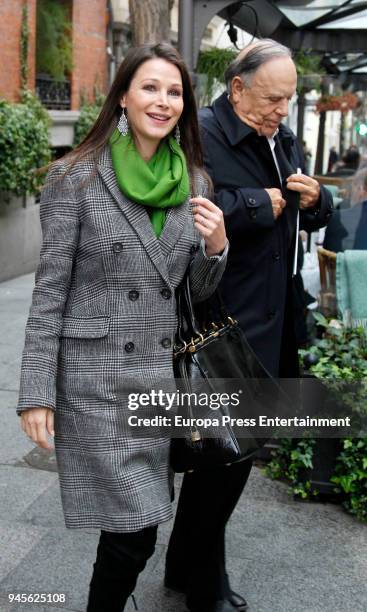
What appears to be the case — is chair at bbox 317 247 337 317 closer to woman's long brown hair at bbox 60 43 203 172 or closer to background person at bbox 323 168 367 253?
background person at bbox 323 168 367 253

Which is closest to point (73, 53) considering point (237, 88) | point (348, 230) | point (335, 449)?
point (348, 230)

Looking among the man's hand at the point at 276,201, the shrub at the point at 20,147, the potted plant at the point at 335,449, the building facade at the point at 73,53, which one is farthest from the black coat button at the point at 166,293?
the building facade at the point at 73,53

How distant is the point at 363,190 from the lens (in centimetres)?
563

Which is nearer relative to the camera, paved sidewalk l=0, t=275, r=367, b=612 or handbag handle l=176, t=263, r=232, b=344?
handbag handle l=176, t=263, r=232, b=344

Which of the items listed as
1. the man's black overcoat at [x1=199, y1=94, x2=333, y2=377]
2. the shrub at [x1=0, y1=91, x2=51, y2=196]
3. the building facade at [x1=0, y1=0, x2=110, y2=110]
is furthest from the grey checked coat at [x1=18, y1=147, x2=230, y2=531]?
the building facade at [x1=0, y1=0, x2=110, y2=110]

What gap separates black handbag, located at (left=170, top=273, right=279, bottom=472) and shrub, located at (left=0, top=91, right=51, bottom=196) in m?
7.15

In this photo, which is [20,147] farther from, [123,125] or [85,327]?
[85,327]

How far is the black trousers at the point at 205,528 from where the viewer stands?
115 inches

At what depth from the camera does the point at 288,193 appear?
3.13 meters

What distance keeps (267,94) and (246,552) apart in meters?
1.82

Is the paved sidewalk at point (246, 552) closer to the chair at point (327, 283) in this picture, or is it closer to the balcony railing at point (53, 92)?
the chair at point (327, 283)

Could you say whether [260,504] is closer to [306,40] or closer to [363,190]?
[363,190]

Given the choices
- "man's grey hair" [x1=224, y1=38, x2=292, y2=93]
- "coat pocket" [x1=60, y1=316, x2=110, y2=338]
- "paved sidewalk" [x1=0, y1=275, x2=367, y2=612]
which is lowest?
"paved sidewalk" [x1=0, y1=275, x2=367, y2=612]

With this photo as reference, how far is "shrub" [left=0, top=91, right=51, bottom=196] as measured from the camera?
10008mm
